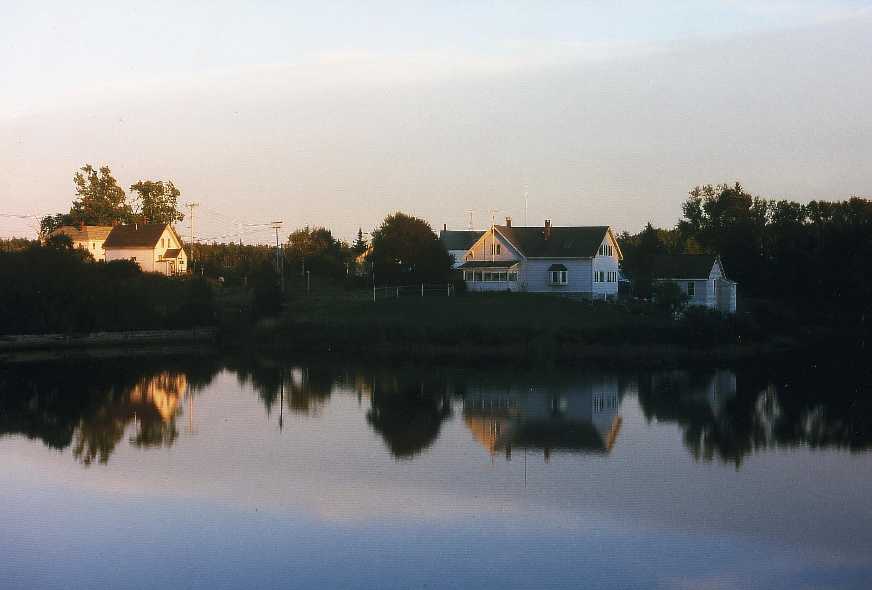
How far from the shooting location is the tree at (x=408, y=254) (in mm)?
59188

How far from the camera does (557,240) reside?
61.8 metres

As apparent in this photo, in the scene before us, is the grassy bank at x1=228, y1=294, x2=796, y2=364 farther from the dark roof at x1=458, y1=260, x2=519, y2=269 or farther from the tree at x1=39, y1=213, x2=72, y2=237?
the tree at x1=39, y1=213, x2=72, y2=237

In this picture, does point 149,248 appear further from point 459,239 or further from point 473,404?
point 473,404

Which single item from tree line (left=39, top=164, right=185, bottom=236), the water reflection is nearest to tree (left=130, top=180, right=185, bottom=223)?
tree line (left=39, top=164, right=185, bottom=236)

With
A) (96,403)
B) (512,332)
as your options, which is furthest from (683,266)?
(96,403)

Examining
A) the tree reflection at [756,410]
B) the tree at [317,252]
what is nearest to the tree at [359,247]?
the tree at [317,252]

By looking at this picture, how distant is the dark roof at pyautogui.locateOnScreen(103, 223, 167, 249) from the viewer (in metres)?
73.9

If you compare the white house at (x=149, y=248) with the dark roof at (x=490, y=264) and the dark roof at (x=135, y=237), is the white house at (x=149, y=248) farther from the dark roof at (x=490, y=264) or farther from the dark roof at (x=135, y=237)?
the dark roof at (x=490, y=264)

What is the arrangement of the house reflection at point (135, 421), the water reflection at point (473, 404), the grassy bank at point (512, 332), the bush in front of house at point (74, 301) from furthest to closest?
the bush in front of house at point (74, 301) < the grassy bank at point (512, 332) < the water reflection at point (473, 404) < the house reflection at point (135, 421)

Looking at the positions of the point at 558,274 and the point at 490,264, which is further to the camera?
the point at 490,264

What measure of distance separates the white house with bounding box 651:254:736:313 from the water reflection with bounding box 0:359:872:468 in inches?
667

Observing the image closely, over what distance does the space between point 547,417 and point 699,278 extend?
32462 millimetres

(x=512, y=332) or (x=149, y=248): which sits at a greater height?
(x=149, y=248)

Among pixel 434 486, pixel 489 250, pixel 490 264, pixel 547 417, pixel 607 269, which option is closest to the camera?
pixel 434 486
